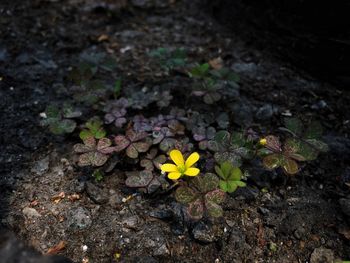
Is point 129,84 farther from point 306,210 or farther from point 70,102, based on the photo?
point 306,210

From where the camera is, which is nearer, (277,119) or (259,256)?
(259,256)

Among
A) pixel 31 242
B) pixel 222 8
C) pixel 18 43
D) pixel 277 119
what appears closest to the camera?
pixel 31 242

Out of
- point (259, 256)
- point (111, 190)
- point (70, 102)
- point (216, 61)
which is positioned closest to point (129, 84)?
point (70, 102)

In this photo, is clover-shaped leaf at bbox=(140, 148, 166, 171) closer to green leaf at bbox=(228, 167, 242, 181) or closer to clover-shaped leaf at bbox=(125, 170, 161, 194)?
clover-shaped leaf at bbox=(125, 170, 161, 194)

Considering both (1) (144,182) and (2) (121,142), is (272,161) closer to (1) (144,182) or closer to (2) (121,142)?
(1) (144,182)

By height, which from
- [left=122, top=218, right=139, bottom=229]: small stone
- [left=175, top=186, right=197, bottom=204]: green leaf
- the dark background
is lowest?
[left=122, top=218, right=139, bottom=229]: small stone

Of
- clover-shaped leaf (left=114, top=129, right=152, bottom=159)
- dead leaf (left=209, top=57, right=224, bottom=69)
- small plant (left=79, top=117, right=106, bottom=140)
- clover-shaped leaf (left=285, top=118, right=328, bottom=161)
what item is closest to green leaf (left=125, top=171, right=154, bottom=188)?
clover-shaped leaf (left=114, top=129, right=152, bottom=159)
